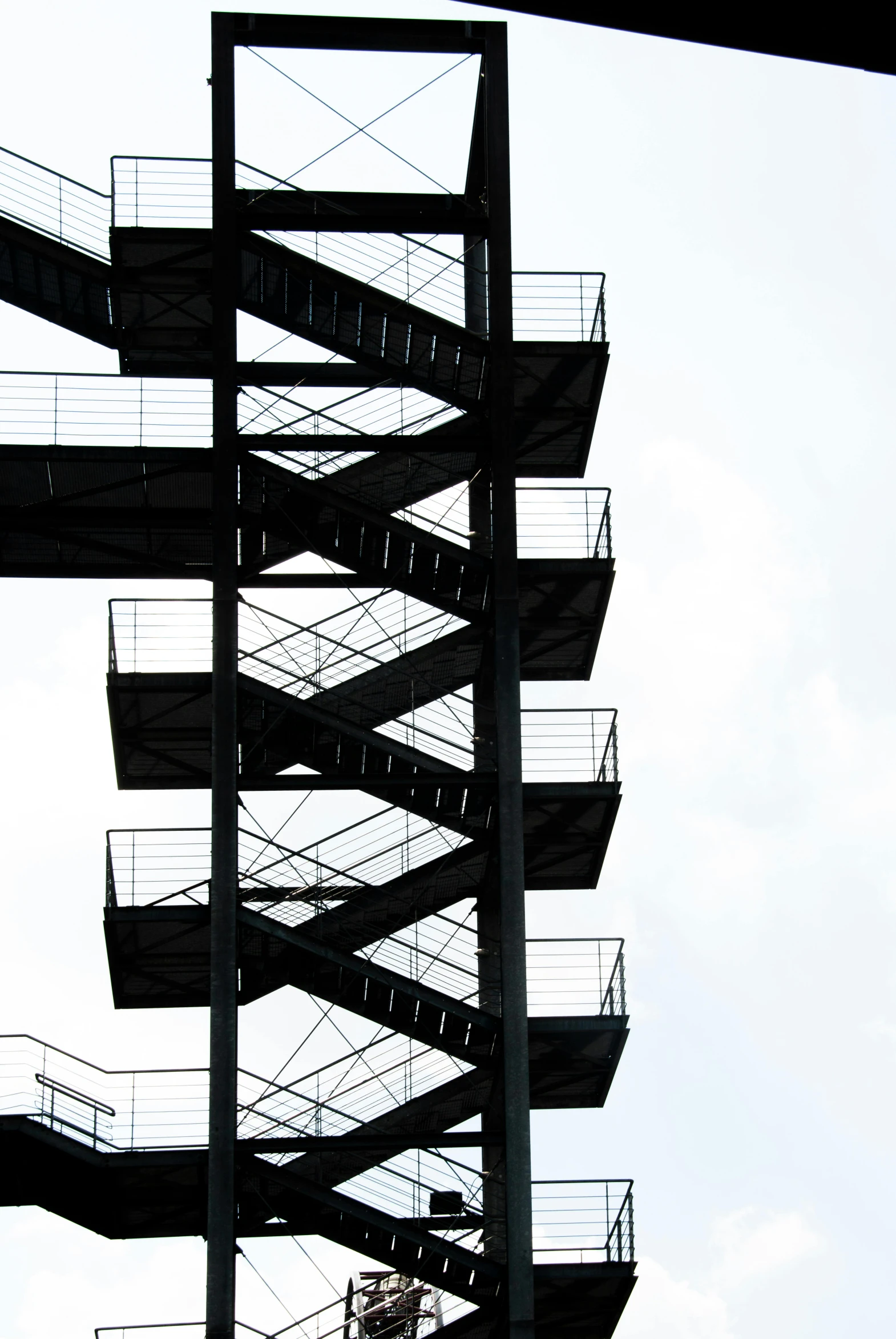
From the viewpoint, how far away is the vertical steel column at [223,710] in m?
20.7

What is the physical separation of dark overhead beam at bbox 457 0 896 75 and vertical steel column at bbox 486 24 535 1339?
19944 millimetres

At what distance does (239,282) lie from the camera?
23531mm

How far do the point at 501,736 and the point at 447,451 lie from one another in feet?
12.5

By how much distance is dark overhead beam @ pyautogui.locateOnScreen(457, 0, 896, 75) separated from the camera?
217 cm

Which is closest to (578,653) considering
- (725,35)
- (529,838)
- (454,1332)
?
(529,838)

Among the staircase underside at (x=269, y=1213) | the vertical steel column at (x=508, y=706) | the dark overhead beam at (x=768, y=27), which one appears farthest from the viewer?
the vertical steel column at (x=508, y=706)

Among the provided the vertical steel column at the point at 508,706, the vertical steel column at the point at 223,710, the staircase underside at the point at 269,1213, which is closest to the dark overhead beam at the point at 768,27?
the staircase underside at the point at 269,1213

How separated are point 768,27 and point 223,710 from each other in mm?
20200

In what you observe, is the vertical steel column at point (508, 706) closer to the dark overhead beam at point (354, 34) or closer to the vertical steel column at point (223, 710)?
the dark overhead beam at point (354, 34)

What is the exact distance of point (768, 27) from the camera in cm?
219

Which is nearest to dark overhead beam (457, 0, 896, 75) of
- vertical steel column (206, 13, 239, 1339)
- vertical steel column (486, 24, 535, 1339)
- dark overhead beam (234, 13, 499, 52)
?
vertical steel column (206, 13, 239, 1339)

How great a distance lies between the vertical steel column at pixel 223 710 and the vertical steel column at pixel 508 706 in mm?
3201

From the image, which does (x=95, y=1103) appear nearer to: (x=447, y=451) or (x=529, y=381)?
(x=447, y=451)

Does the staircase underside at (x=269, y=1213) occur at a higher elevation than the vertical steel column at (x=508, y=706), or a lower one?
lower
